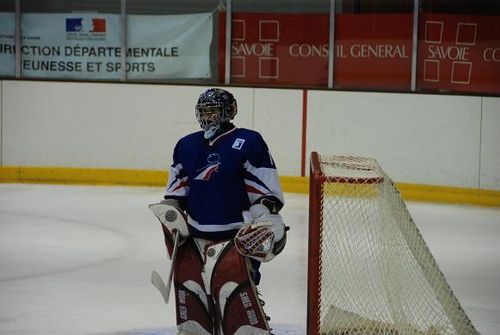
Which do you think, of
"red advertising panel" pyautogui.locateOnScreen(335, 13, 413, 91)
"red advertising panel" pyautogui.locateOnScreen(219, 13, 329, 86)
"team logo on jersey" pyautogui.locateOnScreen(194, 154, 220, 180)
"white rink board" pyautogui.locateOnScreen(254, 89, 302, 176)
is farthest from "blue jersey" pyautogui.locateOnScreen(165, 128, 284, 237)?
"red advertising panel" pyautogui.locateOnScreen(219, 13, 329, 86)

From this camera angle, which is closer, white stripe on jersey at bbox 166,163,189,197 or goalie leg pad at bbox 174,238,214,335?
goalie leg pad at bbox 174,238,214,335

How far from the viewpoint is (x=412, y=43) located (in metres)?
10.4

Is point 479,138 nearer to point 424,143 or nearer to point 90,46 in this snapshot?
point 424,143

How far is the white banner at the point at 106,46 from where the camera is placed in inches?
423

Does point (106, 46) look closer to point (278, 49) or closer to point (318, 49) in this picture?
point (278, 49)

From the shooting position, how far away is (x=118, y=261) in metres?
6.65

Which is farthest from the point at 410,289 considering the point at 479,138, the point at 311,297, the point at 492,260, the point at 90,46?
the point at 90,46

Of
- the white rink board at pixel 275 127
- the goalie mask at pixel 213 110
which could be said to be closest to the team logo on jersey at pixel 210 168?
the goalie mask at pixel 213 110

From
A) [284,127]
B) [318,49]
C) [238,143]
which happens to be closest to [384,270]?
[238,143]

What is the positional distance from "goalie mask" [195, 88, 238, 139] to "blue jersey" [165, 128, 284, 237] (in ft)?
0.17

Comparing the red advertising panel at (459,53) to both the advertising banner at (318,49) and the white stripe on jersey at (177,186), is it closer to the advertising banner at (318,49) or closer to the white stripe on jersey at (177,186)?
the advertising banner at (318,49)

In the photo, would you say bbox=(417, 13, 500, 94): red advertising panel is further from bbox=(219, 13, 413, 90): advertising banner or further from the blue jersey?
the blue jersey

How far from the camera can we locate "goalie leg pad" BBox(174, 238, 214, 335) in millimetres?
3902

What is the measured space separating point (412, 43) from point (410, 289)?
627 cm
